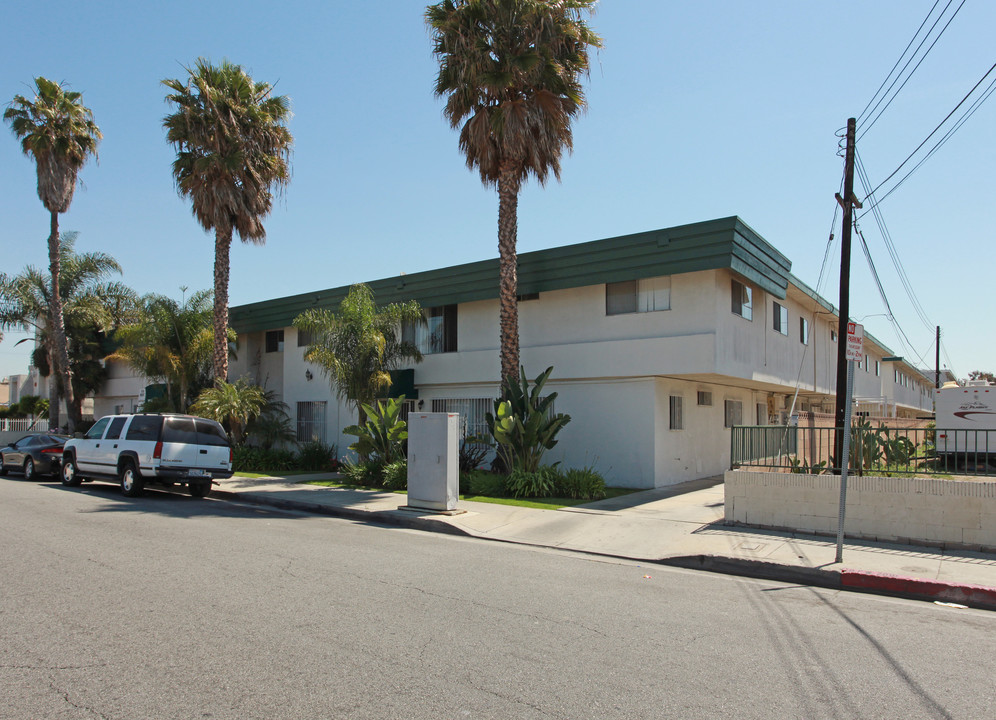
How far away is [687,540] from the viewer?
10.5 metres

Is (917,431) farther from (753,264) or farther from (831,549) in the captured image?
(753,264)

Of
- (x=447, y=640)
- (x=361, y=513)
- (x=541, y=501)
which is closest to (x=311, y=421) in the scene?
(x=361, y=513)

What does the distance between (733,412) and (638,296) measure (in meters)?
6.31

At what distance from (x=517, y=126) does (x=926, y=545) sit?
1125 centimetres

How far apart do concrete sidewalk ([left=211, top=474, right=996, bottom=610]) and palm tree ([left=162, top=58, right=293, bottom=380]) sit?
378 inches

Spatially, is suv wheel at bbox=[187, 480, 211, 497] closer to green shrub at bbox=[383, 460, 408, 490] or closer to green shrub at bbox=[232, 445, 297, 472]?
green shrub at bbox=[383, 460, 408, 490]

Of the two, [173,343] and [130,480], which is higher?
[173,343]

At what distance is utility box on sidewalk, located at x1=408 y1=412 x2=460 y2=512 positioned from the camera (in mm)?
12961

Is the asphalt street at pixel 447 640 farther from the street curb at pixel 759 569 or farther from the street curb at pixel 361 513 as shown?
the street curb at pixel 361 513

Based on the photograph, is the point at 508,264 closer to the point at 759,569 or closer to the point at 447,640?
the point at 759,569

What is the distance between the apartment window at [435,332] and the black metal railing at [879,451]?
34.1 feet

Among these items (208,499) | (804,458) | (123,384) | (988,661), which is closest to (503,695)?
(988,661)

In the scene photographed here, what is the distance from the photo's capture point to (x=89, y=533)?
10.5 metres

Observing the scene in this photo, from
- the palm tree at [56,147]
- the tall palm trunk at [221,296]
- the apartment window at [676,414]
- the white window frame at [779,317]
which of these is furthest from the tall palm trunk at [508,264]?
the palm tree at [56,147]
